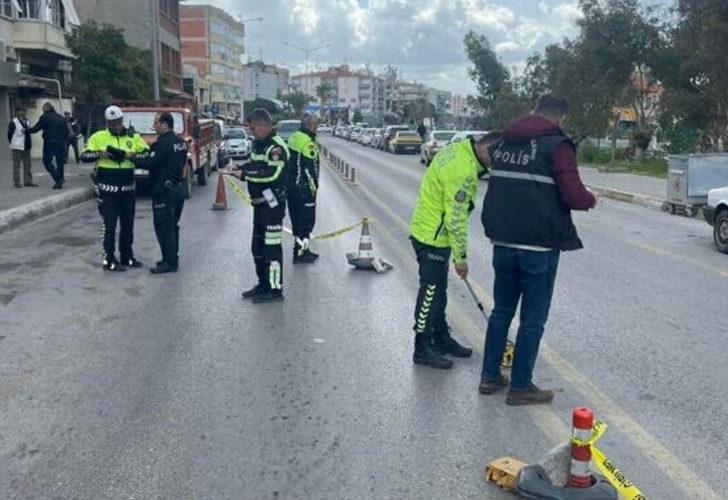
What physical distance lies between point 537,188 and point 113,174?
6.55m

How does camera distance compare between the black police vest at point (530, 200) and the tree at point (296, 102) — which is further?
the tree at point (296, 102)

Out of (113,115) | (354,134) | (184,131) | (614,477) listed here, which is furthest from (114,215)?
(354,134)

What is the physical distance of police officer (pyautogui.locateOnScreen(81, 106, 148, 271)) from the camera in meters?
9.98

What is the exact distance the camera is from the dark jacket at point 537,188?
498 centimetres

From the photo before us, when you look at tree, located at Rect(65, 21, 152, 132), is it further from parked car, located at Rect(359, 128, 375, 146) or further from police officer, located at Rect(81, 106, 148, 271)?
parked car, located at Rect(359, 128, 375, 146)

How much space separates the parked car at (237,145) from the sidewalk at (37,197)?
39.6 ft

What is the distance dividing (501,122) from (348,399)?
1829 inches

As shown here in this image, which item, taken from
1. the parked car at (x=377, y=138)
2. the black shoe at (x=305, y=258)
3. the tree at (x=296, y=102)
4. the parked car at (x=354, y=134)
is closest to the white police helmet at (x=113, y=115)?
the black shoe at (x=305, y=258)

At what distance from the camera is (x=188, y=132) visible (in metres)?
20.4

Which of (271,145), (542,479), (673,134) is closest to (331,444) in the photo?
(542,479)

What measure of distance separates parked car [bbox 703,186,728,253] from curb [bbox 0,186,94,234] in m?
11.1

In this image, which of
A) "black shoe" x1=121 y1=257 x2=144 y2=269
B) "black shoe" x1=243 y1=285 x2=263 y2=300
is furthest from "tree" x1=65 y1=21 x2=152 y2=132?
"black shoe" x1=243 y1=285 x2=263 y2=300

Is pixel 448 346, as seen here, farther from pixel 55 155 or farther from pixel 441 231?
pixel 55 155

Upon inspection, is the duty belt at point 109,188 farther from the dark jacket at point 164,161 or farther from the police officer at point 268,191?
the police officer at point 268,191
